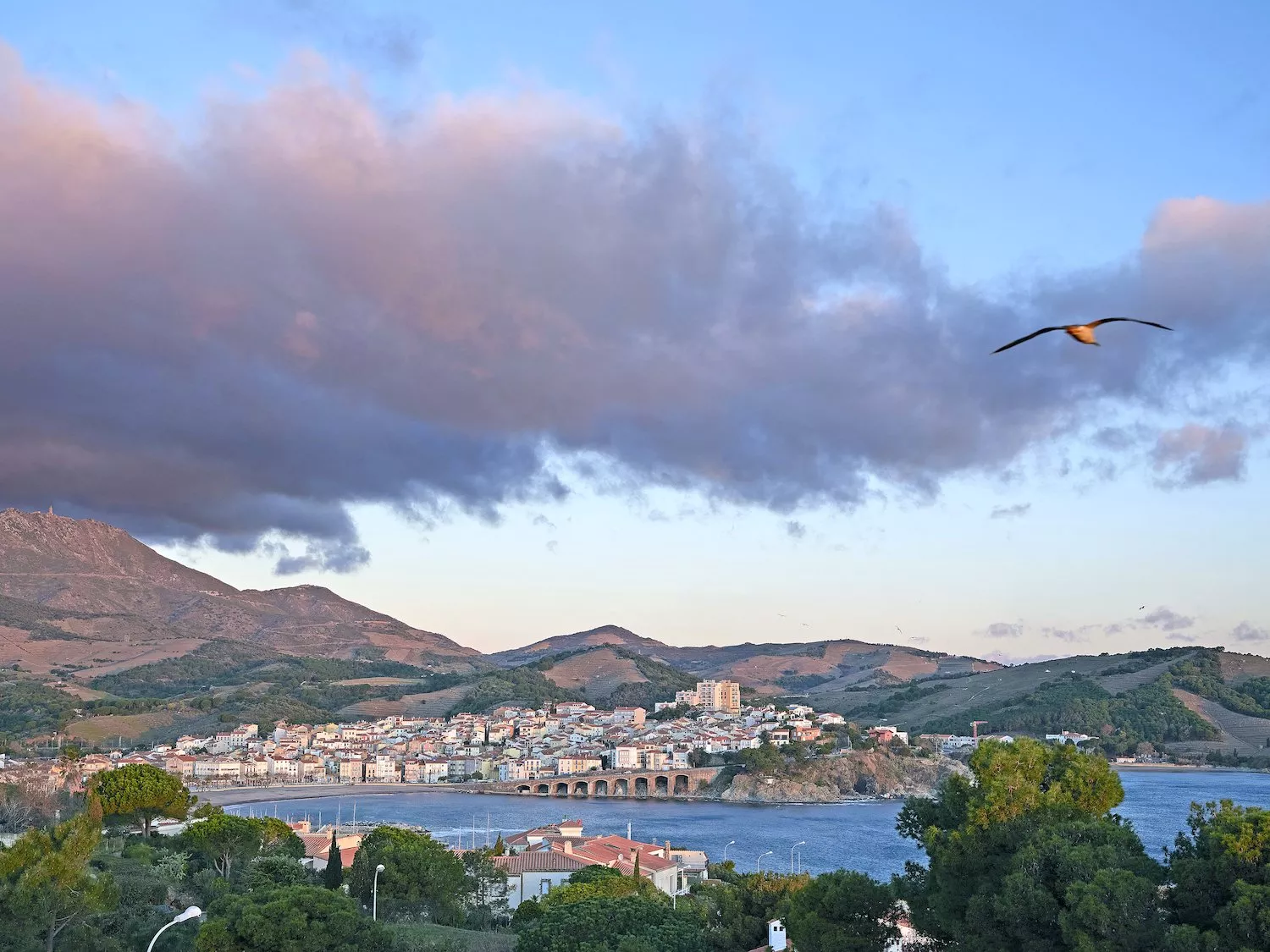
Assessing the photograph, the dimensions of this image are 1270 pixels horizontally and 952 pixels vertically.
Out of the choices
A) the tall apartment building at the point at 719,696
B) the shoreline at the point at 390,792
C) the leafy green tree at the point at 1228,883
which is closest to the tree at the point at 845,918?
the leafy green tree at the point at 1228,883

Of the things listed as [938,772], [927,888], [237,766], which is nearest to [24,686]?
[237,766]

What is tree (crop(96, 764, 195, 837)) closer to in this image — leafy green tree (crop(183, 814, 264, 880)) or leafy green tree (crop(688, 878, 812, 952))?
leafy green tree (crop(183, 814, 264, 880))

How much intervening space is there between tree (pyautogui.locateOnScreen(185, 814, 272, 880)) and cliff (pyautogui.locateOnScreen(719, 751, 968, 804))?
57.7 meters

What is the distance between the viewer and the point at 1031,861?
523 inches

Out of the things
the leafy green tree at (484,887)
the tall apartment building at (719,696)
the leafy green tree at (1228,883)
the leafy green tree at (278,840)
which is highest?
the tall apartment building at (719,696)

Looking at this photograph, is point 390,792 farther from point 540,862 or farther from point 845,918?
point 845,918

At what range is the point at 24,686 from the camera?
422ft

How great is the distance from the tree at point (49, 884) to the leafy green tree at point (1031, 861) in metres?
11.3

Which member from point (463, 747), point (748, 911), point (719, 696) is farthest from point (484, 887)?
point (719, 696)

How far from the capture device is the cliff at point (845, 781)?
84250 millimetres

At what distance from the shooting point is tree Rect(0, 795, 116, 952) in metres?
16.3

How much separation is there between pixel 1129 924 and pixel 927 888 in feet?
12.6

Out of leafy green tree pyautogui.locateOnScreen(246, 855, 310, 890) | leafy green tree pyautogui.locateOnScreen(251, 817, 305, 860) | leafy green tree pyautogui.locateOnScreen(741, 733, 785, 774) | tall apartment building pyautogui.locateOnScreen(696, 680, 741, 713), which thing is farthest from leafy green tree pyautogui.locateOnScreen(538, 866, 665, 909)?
tall apartment building pyautogui.locateOnScreen(696, 680, 741, 713)

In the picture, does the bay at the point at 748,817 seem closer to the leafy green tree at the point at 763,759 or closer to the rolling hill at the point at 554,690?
the leafy green tree at the point at 763,759
